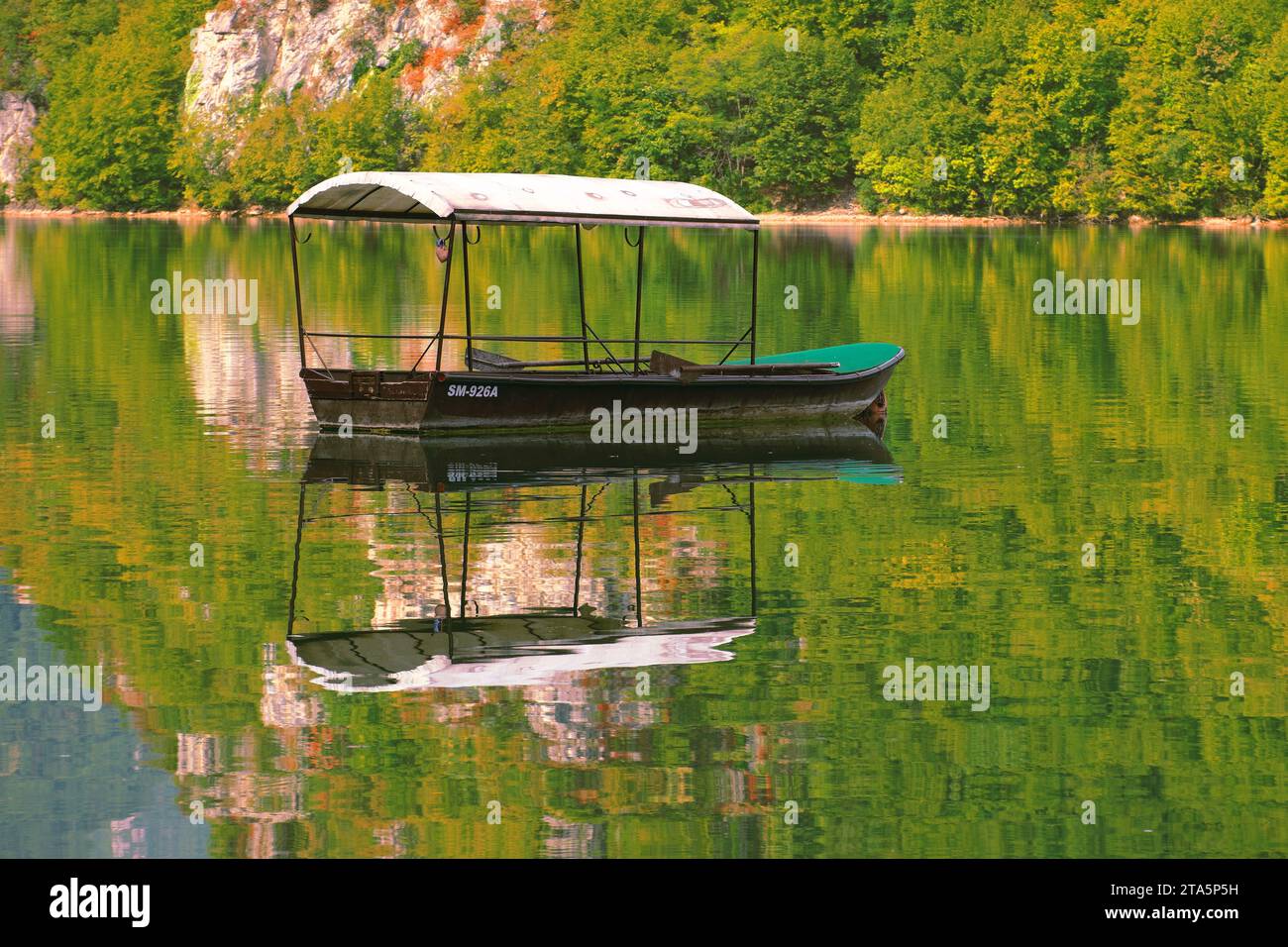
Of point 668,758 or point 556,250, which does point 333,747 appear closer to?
point 668,758

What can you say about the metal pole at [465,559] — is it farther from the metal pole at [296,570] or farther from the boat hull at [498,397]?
the boat hull at [498,397]

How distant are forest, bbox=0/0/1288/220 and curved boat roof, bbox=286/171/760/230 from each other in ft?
324

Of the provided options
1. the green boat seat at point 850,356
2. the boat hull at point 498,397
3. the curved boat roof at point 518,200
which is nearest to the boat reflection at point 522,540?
the boat hull at point 498,397

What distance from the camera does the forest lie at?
433 feet

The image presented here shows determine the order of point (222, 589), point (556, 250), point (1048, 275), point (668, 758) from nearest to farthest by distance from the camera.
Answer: point (668, 758), point (222, 589), point (1048, 275), point (556, 250)

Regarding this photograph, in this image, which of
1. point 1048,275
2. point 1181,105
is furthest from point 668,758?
point 1181,105

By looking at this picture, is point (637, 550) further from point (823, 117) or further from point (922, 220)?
point (823, 117)

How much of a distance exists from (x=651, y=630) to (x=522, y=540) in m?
4.80

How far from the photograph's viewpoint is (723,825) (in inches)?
511

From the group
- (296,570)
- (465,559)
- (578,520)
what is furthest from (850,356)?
(296,570)

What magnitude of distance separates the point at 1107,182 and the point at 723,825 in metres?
127

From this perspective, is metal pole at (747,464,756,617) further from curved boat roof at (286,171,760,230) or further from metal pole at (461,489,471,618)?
curved boat roof at (286,171,760,230)

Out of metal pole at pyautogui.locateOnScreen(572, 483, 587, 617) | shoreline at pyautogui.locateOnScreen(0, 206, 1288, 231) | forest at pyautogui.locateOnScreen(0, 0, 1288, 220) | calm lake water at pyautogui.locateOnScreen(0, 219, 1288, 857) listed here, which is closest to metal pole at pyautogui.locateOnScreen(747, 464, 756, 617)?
calm lake water at pyautogui.locateOnScreen(0, 219, 1288, 857)
